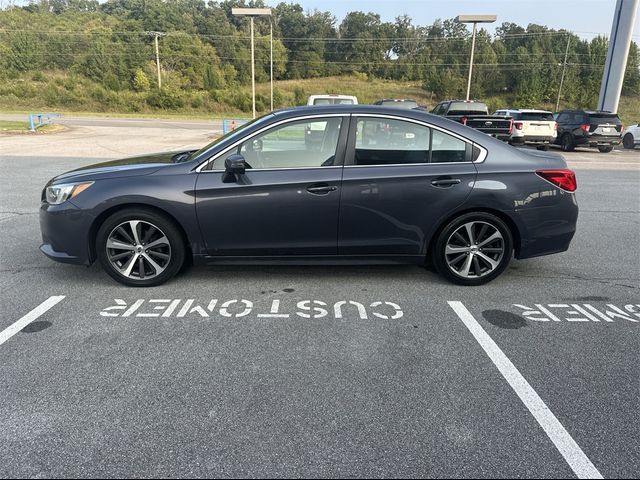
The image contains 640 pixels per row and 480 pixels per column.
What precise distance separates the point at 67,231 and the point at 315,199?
2267 mm

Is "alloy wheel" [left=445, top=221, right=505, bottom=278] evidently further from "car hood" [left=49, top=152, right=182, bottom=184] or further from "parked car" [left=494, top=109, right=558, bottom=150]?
"parked car" [left=494, top=109, right=558, bottom=150]

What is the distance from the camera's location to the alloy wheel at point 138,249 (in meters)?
4.26

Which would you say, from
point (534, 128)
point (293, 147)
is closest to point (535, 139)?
point (534, 128)

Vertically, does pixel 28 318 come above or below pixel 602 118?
below

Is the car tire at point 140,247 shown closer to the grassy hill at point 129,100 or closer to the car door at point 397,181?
the car door at point 397,181

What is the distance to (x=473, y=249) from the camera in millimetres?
4484

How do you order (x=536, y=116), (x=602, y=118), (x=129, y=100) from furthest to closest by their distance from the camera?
(x=129, y=100) → (x=536, y=116) → (x=602, y=118)

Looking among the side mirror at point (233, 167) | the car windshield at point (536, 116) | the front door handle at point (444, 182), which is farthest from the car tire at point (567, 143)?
the side mirror at point (233, 167)

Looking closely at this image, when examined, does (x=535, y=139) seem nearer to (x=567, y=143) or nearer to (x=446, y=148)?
(x=567, y=143)

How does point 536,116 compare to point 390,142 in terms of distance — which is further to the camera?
point 536,116

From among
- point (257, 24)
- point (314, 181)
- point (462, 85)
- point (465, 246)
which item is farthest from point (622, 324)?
point (257, 24)

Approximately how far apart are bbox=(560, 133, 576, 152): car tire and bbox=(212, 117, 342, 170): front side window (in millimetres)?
18443

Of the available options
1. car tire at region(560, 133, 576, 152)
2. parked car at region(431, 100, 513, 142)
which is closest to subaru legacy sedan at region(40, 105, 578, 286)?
parked car at region(431, 100, 513, 142)

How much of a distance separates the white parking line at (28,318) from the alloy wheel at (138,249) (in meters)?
0.57
